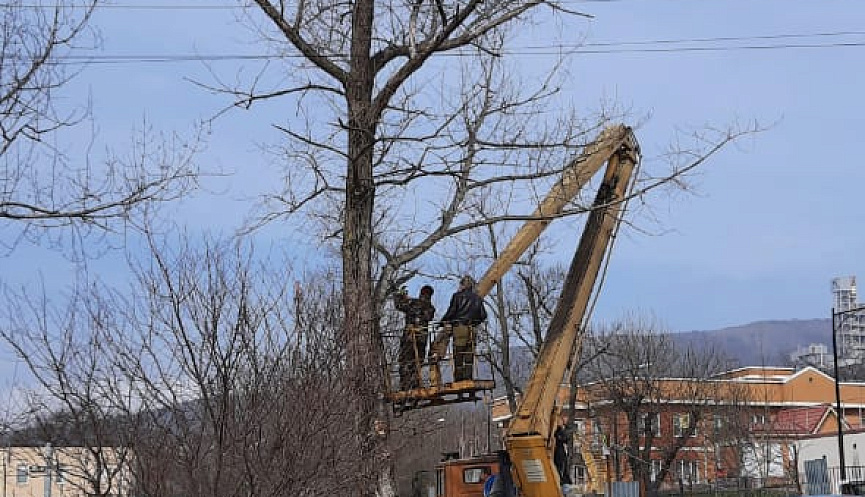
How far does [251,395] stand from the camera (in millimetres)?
9617

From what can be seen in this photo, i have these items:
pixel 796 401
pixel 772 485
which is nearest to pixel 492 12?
pixel 772 485

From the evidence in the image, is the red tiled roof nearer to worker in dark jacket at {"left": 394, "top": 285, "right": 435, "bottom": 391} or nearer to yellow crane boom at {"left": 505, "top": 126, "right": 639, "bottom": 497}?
yellow crane boom at {"left": 505, "top": 126, "right": 639, "bottom": 497}

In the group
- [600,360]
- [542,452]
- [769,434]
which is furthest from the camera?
[769,434]

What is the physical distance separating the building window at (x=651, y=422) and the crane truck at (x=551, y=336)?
32943mm

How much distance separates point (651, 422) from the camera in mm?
55375

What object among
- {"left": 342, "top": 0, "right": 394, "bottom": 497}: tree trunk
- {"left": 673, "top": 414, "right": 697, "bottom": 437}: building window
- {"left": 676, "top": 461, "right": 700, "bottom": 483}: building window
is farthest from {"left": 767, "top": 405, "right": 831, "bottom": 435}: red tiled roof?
{"left": 342, "top": 0, "right": 394, "bottom": 497}: tree trunk

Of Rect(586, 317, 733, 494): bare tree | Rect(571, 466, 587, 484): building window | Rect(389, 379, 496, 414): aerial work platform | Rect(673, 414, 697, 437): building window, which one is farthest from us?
Rect(673, 414, 697, 437): building window

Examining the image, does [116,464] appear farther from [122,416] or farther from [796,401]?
[796,401]

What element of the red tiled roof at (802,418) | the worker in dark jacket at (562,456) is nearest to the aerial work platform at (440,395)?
the worker in dark jacket at (562,456)

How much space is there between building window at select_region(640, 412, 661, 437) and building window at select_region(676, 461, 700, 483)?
4.31 m

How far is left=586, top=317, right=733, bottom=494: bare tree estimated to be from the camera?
54.3 m

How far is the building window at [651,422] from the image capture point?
Answer: 179 feet

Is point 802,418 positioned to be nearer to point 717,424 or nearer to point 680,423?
point 717,424

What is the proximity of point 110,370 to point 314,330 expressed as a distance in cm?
177
